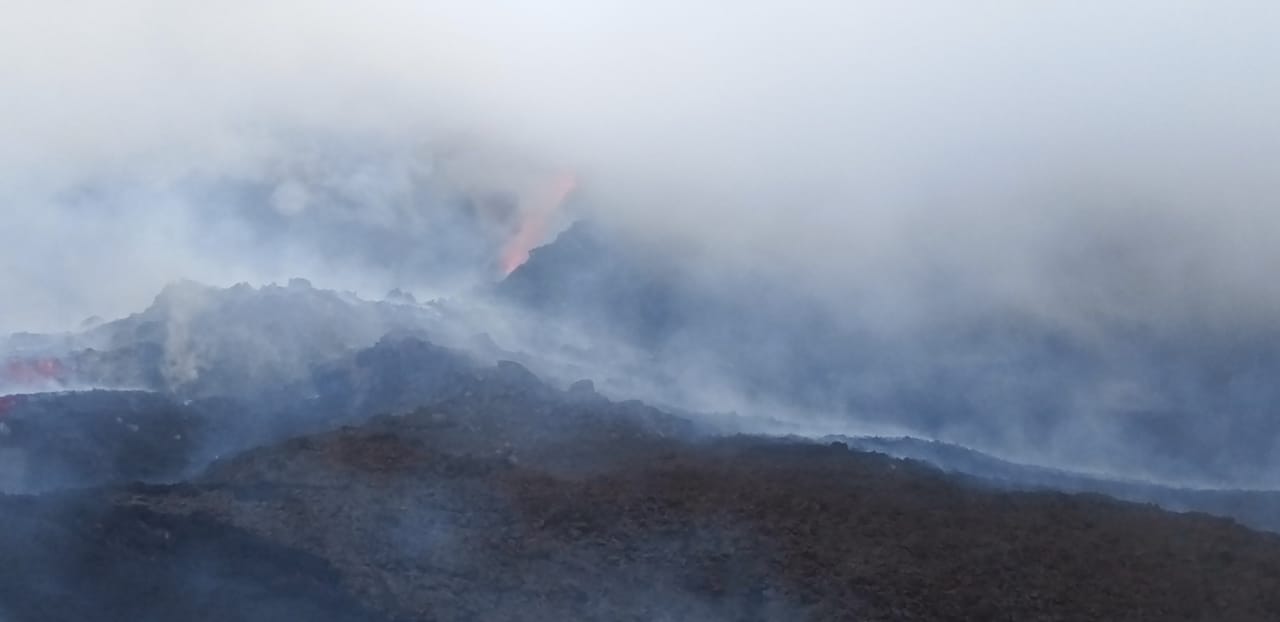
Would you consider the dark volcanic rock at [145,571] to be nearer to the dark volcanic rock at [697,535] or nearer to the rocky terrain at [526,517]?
the rocky terrain at [526,517]

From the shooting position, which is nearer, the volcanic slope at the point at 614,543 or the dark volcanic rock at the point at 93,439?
the volcanic slope at the point at 614,543

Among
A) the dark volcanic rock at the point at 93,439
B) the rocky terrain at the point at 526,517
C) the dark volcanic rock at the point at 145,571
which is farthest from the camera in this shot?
the dark volcanic rock at the point at 93,439

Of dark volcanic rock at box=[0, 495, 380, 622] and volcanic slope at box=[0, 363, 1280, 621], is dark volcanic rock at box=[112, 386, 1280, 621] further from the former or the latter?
dark volcanic rock at box=[0, 495, 380, 622]

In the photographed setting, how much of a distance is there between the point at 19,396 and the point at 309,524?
6.99 meters

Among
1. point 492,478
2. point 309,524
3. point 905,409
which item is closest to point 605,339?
point 905,409

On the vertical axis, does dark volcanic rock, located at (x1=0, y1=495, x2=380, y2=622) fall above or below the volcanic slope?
below

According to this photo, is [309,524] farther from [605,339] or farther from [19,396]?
[605,339]

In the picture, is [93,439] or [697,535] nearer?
Result: [697,535]

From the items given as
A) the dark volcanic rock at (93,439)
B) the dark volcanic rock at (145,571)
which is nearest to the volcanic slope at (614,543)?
the dark volcanic rock at (145,571)

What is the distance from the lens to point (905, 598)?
16250 mm

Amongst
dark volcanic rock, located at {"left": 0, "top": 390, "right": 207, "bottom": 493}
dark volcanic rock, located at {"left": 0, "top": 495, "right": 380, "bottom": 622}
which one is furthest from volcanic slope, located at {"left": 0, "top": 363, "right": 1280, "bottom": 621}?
dark volcanic rock, located at {"left": 0, "top": 390, "right": 207, "bottom": 493}

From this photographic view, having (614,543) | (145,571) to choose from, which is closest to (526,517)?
(614,543)

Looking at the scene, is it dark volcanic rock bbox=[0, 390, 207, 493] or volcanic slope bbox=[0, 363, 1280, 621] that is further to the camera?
dark volcanic rock bbox=[0, 390, 207, 493]

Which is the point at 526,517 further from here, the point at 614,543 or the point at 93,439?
the point at 93,439
